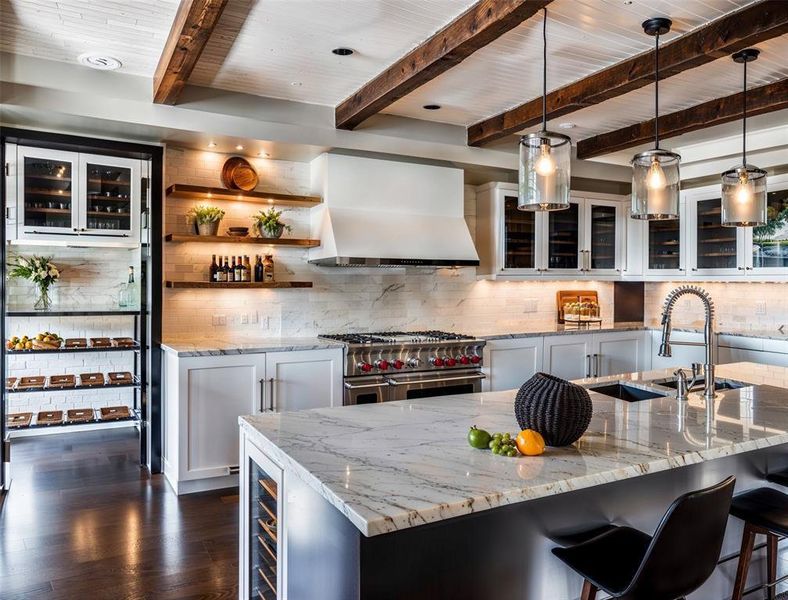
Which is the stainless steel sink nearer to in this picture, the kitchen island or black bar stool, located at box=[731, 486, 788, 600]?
the kitchen island

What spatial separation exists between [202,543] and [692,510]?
250 centimetres

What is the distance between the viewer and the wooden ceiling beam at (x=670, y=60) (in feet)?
8.89

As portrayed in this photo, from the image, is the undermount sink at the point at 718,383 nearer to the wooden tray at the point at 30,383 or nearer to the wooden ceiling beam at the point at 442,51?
the wooden ceiling beam at the point at 442,51

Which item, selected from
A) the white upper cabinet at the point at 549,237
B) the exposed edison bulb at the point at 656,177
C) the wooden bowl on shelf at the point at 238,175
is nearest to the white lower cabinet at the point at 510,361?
the white upper cabinet at the point at 549,237

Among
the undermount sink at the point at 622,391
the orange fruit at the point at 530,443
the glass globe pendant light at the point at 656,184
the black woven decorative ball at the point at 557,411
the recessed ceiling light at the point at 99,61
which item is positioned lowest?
the undermount sink at the point at 622,391

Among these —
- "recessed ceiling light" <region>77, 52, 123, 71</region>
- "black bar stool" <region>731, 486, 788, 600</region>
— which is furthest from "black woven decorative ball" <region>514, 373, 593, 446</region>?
"recessed ceiling light" <region>77, 52, 123, 71</region>

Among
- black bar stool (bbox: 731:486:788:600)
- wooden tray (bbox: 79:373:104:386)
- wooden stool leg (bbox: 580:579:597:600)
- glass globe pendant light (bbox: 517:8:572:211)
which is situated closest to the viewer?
wooden stool leg (bbox: 580:579:597:600)

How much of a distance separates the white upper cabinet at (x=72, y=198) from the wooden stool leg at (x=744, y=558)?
405 cm

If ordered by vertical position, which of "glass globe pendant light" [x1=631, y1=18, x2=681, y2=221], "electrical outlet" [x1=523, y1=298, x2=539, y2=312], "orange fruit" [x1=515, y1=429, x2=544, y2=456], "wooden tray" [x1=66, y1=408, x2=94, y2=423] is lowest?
"wooden tray" [x1=66, y1=408, x2=94, y2=423]

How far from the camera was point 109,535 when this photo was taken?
320cm

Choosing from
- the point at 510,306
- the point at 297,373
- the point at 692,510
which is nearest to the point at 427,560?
the point at 692,510

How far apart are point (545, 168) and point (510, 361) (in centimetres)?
295

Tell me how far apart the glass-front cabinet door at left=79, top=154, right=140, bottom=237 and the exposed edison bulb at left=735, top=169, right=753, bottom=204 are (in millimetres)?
3829

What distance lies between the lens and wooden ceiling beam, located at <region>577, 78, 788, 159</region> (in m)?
3.75
